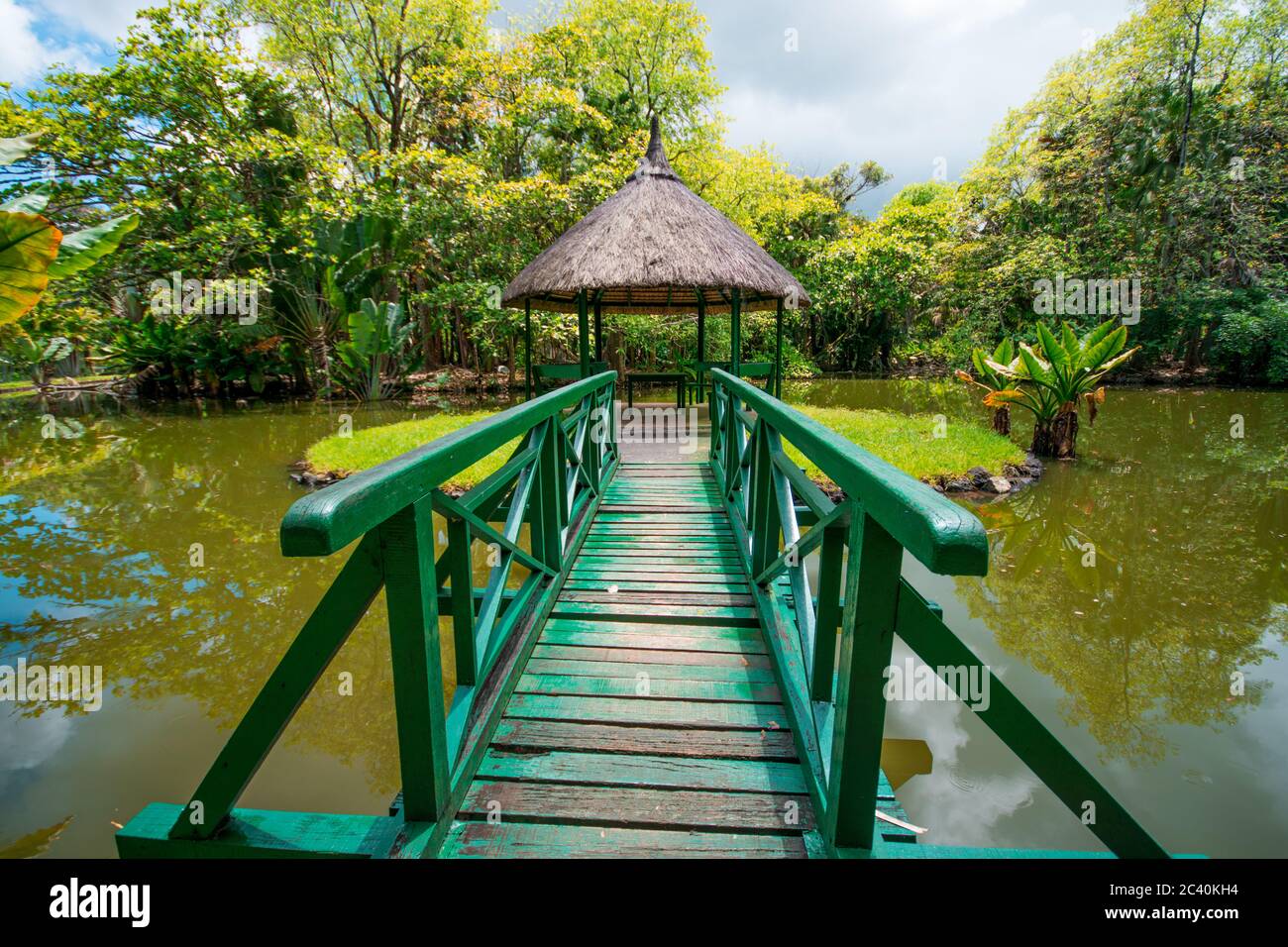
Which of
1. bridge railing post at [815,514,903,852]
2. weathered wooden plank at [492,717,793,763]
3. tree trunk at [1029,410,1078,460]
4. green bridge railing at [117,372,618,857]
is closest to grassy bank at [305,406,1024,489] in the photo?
tree trunk at [1029,410,1078,460]

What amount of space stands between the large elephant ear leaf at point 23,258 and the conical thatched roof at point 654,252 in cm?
427

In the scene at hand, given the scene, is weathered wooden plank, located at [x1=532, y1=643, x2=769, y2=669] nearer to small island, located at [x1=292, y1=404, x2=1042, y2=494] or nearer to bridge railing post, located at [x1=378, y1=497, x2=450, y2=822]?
bridge railing post, located at [x1=378, y1=497, x2=450, y2=822]

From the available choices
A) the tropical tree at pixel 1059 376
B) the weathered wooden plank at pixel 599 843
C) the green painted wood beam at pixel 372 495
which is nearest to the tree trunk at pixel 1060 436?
the tropical tree at pixel 1059 376

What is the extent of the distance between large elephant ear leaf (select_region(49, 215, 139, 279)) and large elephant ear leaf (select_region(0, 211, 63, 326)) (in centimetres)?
99

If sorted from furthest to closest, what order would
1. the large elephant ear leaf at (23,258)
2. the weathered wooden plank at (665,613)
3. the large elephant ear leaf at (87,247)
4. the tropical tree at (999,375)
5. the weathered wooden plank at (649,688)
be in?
the tropical tree at (999,375) → the large elephant ear leaf at (87,247) → the large elephant ear leaf at (23,258) → the weathered wooden plank at (665,613) → the weathered wooden plank at (649,688)

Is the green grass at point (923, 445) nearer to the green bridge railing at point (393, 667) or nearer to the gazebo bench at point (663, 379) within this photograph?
the gazebo bench at point (663, 379)

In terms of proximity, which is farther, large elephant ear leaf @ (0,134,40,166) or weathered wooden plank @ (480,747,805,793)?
large elephant ear leaf @ (0,134,40,166)

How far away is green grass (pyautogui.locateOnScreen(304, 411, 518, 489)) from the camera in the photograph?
8516mm

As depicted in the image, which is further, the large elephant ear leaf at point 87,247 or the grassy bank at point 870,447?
the grassy bank at point 870,447

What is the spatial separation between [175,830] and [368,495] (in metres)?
1.12

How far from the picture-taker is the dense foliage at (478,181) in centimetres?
1292

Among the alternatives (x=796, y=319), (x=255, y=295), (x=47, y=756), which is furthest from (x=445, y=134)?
(x=47, y=756)

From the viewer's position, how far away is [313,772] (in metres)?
3.12
